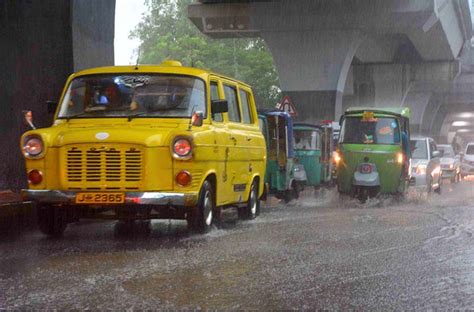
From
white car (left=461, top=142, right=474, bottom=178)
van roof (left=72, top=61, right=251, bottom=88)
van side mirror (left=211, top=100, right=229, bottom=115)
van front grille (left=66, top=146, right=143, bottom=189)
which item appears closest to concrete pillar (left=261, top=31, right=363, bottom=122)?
white car (left=461, top=142, right=474, bottom=178)

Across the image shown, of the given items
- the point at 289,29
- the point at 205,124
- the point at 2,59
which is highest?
the point at 289,29

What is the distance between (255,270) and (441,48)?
33.3 meters

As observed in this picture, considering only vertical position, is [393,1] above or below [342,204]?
above

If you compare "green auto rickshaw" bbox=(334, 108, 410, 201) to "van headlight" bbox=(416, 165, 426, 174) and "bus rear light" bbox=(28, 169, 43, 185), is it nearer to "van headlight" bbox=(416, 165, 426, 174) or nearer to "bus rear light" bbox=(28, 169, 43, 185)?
"van headlight" bbox=(416, 165, 426, 174)

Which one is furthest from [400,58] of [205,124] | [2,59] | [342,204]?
[205,124]

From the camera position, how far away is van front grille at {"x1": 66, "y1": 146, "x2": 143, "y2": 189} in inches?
348

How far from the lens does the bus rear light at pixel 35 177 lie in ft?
29.9

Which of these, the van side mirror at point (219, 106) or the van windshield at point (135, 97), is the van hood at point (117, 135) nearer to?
the van windshield at point (135, 97)

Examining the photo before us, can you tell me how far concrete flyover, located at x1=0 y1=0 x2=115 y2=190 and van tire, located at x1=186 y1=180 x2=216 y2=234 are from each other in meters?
5.22

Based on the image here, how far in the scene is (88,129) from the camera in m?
9.12

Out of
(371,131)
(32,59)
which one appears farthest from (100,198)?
(371,131)

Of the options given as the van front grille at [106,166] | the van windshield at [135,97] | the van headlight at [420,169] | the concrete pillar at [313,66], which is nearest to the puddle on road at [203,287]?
the van front grille at [106,166]

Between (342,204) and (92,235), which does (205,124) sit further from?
(342,204)

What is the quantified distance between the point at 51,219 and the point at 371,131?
10.0m
